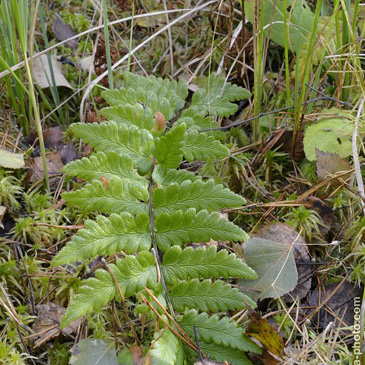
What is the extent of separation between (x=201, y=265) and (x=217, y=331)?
26cm

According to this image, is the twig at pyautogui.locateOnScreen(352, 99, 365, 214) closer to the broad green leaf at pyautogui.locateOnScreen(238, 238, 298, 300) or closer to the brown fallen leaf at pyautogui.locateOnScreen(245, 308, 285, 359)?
the broad green leaf at pyautogui.locateOnScreen(238, 238, 298, 300)

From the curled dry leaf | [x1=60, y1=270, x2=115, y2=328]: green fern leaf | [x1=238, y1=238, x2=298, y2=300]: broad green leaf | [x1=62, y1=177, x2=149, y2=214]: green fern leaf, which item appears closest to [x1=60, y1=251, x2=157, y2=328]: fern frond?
[x1=60, y1=270, x2=115, y2=328]: green fern leaf

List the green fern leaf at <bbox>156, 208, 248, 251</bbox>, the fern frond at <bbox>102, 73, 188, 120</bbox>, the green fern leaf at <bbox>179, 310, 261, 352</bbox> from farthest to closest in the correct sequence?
the fern frond at <bbox>102, 73, 188, 120</bbox>
the green fern leaf at <bbox>156, 208, 248, 251</bbox>
the green fern leaf at <bbox>179, 310, 261, 352</bbox>

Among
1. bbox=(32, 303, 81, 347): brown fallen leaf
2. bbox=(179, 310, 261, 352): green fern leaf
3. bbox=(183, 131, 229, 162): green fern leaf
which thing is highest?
bbox=(183, 131, 229, 162): green fern leaf

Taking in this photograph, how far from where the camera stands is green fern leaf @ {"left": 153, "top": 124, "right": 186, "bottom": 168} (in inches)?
76.7

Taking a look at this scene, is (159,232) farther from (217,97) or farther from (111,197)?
(217,97)

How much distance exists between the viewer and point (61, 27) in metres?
3.29

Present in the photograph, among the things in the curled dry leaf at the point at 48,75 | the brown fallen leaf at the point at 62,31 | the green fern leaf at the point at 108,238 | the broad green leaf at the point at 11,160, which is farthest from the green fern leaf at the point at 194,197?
the brown fallen leaf at the point at 62,31

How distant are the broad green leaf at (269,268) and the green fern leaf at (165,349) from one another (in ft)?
1.56

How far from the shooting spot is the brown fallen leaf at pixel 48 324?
6.35ft

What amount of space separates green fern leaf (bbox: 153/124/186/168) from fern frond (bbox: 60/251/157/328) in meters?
0.45

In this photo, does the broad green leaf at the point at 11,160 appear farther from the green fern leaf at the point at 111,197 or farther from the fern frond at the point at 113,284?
the fern frond at the point at 113,284

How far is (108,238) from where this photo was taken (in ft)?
6.00

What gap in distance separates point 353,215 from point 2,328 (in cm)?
177
